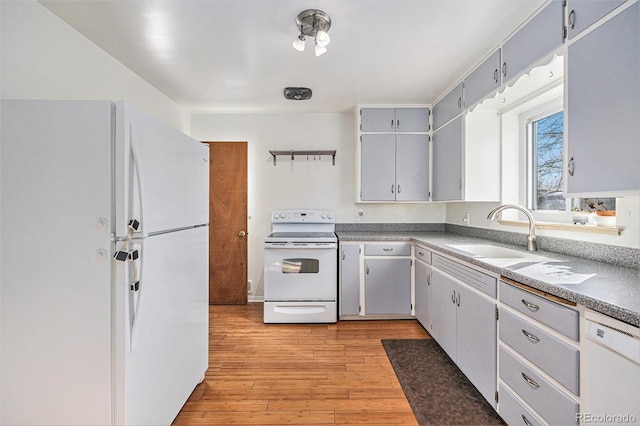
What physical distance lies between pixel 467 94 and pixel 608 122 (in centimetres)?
138

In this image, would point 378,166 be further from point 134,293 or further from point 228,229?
point 134,293

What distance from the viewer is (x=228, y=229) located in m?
3.55

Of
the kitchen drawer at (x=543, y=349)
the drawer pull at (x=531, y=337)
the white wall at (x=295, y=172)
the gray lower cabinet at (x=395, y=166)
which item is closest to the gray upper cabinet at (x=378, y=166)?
the gray lower cabinet at (x=395, y=166)

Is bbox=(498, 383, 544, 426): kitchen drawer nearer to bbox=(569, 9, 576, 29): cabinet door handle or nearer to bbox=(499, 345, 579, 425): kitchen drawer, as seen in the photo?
bbox=(499, 345, 579, 425): kitchen drawer

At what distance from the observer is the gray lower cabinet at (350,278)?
301cm

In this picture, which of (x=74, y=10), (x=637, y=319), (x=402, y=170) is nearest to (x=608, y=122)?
(x=637, y=319)

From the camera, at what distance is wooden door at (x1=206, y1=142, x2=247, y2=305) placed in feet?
11.6

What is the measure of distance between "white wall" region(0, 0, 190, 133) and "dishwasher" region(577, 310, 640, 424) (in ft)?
9.19

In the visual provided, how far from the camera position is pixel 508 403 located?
1.51 m

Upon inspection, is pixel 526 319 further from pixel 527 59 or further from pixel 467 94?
pixel 467 94

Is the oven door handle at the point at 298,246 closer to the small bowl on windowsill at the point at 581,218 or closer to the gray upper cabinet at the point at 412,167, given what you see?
the gray upper cabinet at the point at 412,167

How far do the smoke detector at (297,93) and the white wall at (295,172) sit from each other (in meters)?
0.61

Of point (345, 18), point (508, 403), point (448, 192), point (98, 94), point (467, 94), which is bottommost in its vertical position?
point (508, 403)

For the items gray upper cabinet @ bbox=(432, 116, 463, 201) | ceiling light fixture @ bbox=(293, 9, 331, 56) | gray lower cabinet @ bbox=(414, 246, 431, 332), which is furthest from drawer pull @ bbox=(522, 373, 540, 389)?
ceiling light fixture @ bbox=(293, 9, 331, 56)
